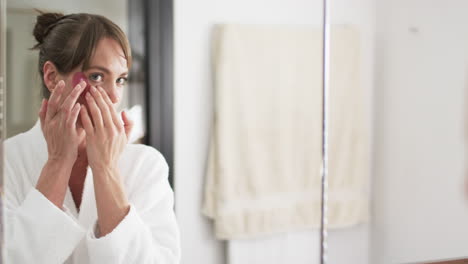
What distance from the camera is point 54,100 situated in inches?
31.8

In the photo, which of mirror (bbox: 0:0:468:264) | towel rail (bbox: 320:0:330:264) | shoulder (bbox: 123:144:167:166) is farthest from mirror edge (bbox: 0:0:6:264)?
towel rail (bbox: 320:0:330:264)

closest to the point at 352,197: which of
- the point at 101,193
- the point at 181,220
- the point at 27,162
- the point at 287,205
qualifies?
the point at 287,205

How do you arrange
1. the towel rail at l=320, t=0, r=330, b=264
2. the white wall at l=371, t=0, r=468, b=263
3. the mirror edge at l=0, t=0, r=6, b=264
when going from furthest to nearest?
the white wall at l=371, t=0, r=468, b=263 → the towel rail at l=320, t=0, r=330, b=264 → the mirror edge at l=0, t=0, r=6, b=264

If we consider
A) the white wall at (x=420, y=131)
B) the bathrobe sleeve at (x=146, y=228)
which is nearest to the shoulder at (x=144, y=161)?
the bathrobe sleeve at (x=146, y=228)

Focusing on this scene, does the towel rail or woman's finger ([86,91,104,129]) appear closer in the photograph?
woman's finger ([86,91,104,129])

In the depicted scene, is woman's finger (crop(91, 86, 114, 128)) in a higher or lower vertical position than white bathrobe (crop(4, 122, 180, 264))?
higher

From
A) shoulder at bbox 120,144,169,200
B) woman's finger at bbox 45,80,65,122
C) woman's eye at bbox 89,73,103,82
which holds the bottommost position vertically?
shoulder at bbox 120,144,169,200

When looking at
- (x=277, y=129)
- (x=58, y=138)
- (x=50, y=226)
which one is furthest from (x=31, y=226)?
(x=277, y=129)

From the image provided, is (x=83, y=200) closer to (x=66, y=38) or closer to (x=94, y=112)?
(x=94, y=112)

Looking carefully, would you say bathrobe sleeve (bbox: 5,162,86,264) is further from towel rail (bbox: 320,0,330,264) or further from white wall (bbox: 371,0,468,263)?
white wall (bbox: 371,0,468,263)

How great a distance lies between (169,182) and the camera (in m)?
0.90

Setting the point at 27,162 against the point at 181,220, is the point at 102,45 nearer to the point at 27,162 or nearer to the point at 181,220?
the point at 27,162

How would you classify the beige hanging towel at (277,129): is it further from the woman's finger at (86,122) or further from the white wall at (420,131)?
the woman's finger at (86,122)

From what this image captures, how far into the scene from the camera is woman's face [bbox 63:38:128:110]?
0.83m
